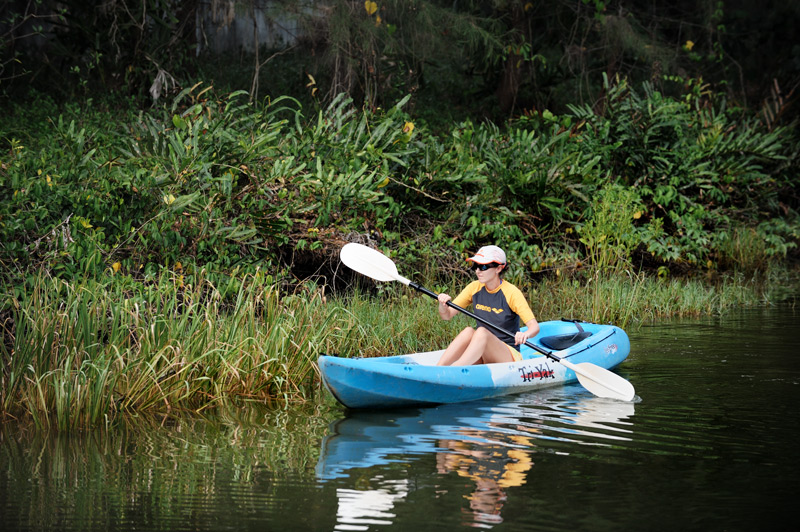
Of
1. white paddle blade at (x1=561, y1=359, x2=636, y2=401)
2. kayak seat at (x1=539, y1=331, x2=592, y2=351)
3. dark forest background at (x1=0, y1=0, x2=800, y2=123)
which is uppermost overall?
dark forest background at (x1=0, y1=0, x2=800, y2=123)

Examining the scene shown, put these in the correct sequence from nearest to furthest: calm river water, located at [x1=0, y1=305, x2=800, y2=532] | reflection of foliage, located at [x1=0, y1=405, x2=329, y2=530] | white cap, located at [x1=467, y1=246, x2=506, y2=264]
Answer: calm river water, located at [x1=0, y1=305, x2=800, y2=532] < reflection of foliage, located at [x1=0, y1=405, x2=329, y2=530] < white cap, located at [x1=467, y1=246, x2=506, y2=264]

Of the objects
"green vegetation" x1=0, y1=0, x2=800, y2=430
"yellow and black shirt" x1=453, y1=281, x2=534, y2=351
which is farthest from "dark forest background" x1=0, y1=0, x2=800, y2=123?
"yellow and black shirt" x1=453, y1=281, x2=534, y2=351

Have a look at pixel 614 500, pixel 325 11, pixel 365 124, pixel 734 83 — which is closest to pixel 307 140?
pixel 365 124

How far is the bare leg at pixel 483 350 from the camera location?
716 cm

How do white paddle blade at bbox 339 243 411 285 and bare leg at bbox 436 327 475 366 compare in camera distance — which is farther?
white paddle blade at bbox 339 243 411 285

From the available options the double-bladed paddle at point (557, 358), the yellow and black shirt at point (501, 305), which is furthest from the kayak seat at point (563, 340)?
the yellow and black shirt at point (501, 305)

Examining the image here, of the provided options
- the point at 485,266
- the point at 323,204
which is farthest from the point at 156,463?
the point at 323,204

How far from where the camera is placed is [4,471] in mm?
5039

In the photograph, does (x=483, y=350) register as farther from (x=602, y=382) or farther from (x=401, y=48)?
(x=401, y=48)

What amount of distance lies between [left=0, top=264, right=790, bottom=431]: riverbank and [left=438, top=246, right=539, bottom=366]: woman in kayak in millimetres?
976

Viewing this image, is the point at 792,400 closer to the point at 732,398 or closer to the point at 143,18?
the point at 732,398

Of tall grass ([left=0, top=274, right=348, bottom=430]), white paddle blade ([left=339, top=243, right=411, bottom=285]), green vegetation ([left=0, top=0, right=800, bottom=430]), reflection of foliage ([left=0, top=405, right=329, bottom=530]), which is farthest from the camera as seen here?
white paddle blade ([left=339, top=243, right=411, bottom=285])

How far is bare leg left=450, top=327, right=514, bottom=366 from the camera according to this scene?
282 inches

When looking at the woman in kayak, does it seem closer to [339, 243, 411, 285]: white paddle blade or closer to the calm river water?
the calm river water
